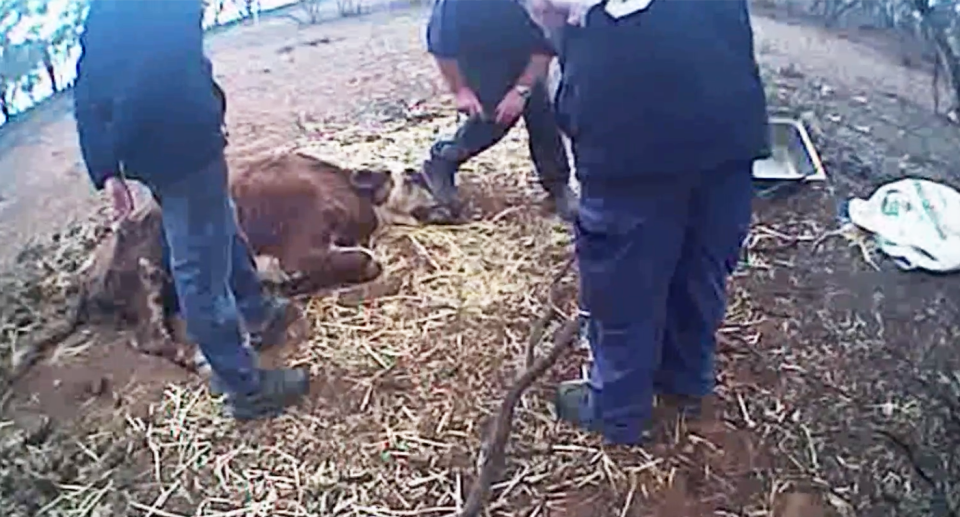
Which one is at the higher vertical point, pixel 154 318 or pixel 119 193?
pixel 119 193

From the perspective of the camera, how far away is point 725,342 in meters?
3.64

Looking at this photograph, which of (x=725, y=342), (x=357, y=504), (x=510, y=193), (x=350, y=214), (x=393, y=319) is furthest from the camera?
(x=510, y=193)

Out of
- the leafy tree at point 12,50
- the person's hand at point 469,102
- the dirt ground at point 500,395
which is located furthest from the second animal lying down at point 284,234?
the leafy tree at point 12,50

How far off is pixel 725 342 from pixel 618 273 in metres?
0.92

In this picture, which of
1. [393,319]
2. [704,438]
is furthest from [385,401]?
[704,438]

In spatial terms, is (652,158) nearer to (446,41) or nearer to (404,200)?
(446,41)

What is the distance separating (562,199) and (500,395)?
1.20 metres

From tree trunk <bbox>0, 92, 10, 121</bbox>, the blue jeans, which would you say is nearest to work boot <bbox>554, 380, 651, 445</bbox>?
the blue jeans

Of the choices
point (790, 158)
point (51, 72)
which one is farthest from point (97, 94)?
point (790, 158)

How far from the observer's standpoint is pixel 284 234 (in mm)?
3980

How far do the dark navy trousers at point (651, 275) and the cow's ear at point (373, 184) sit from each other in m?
1.46

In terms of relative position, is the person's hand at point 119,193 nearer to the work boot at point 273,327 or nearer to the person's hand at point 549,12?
the work boot at point 273,327

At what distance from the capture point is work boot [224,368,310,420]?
3.38m

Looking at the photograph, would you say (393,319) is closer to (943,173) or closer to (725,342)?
(725,342)
